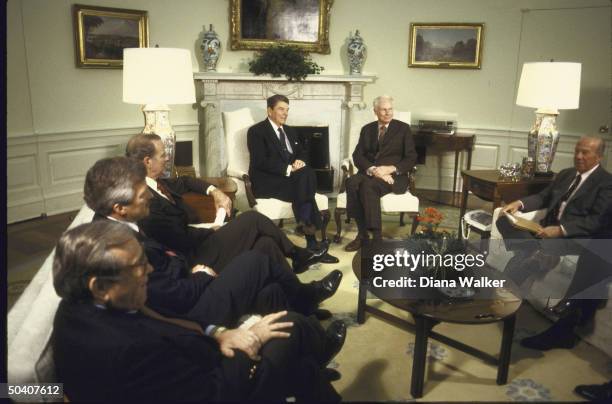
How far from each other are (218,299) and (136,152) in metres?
1.05

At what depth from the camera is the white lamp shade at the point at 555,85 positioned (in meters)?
4.16

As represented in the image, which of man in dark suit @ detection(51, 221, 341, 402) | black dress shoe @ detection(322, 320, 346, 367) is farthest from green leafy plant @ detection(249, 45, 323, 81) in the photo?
man in dark suit @ detection(51, 221, 341, 402)

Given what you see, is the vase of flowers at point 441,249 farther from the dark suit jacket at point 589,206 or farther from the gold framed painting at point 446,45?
the gold framed painting at point 446,45

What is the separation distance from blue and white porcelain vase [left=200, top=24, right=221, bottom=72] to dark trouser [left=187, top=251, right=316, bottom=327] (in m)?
4.04

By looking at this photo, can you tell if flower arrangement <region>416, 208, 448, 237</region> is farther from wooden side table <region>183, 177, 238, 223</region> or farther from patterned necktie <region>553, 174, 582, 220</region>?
wooden side table <region>183, 177, 238, 223</region>

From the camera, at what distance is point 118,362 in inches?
55.4

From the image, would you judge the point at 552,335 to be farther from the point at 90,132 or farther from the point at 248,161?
the point at 90,132

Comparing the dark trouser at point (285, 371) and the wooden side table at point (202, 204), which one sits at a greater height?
the wooden side table at point (202, 204)

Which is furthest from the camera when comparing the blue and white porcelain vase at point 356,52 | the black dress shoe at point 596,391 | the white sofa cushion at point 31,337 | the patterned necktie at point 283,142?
the blue and white porcelain vase at point 356,52

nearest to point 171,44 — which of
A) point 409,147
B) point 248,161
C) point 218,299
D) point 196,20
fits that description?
point 196,20

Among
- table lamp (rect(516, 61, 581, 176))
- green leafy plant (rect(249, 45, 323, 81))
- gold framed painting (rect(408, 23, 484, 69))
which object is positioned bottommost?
table lamp (rect(516, 61, 581, 176))

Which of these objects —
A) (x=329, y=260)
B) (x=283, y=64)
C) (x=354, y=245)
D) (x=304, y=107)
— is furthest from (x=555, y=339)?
(x=283, y=64)

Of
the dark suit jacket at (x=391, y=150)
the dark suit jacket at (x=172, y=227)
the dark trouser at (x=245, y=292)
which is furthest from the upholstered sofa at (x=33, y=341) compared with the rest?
the dark suit jacket at (x=391, y=150)

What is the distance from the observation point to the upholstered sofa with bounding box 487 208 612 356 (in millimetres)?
2859
